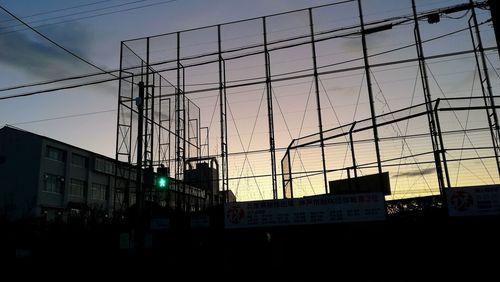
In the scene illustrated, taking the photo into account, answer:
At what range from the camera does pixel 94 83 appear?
2312cm

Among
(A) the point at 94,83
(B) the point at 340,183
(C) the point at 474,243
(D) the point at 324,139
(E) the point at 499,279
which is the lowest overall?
(E) the point at 499,279

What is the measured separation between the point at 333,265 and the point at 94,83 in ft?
52.3

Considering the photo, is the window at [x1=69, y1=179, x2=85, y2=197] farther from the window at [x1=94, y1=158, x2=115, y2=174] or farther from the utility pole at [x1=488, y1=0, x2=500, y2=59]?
the utility pole at [x1=488, y1=0, x2=500, y2=59]

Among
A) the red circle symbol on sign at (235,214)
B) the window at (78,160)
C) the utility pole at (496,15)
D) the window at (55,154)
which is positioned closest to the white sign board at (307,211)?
the red circle symbol on sign at (235,214)

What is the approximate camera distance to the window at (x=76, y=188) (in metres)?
49.0

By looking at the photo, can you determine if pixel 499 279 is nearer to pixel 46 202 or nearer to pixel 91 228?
pixel 91 228

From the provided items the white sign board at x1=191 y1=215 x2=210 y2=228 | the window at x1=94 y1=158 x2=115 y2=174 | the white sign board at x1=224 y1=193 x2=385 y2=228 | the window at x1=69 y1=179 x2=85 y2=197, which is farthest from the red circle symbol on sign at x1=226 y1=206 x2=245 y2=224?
the window at x1=94 y1=158 x2=115 y2=174

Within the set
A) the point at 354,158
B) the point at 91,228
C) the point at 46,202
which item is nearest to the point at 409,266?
the point at 354,158

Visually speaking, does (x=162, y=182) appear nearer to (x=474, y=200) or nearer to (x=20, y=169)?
(x=474, y=200)

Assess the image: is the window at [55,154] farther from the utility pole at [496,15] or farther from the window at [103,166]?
the utility pole at [496,15]

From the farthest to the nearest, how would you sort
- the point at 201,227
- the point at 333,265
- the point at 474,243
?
the point at 201,227, the point at 333,265, the point at 474,243

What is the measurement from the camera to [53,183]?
46.3 m

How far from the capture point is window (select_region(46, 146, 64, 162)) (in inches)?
1814

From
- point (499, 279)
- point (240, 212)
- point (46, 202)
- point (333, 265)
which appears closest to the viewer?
point (499, 279)
